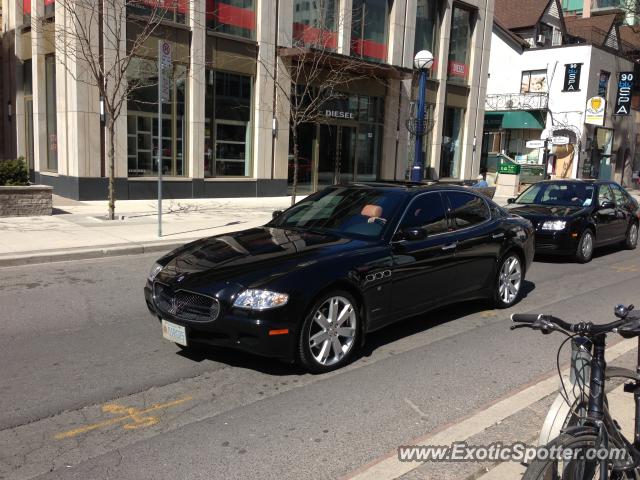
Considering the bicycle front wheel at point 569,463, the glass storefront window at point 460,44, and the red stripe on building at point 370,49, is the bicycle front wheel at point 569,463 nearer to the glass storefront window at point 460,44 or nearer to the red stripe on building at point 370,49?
the red stripe on building at point 370,49

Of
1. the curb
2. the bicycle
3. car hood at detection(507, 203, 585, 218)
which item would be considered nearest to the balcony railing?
car hood at detection(507, 203, 585, 218)

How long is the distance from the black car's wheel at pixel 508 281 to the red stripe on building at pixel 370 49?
657 inches

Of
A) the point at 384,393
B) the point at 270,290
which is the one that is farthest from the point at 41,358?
the point at 384,393

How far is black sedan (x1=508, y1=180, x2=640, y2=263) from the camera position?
423 inches

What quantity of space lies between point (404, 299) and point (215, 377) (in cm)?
190

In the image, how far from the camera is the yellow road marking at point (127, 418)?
3.88m

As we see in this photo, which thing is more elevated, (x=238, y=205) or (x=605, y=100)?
(x=605, y=100)

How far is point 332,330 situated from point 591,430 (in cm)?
273

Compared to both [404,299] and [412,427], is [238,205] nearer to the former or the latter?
[404,299]

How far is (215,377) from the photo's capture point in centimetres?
485

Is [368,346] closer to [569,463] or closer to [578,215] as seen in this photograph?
[569,463]

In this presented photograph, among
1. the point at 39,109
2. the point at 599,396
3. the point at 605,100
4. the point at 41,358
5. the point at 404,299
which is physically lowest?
the point at 41,358

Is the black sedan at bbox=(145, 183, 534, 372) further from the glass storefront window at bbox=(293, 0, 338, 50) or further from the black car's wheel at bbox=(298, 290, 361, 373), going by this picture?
the glass storefront window at bbox=(293, 0, 338, 50)

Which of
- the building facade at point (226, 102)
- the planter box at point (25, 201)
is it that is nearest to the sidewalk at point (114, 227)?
the planter box at point (25, 201)
